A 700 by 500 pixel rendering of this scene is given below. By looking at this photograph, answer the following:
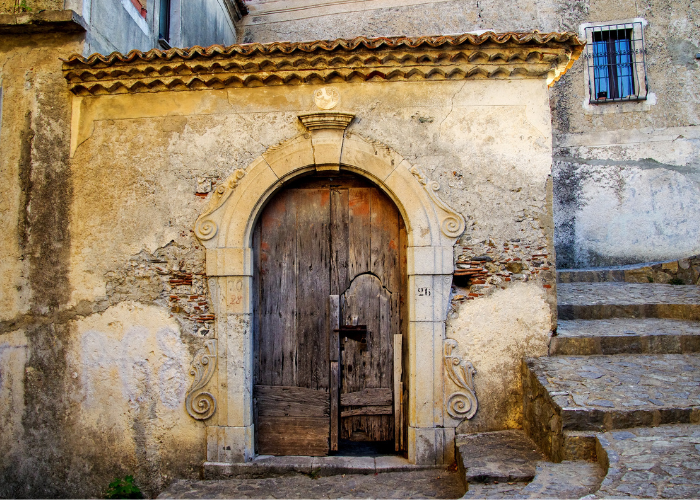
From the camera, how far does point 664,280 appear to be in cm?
716

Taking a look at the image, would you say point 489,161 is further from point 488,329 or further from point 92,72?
point 92,72

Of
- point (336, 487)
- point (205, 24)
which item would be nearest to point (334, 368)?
point (336, 487)

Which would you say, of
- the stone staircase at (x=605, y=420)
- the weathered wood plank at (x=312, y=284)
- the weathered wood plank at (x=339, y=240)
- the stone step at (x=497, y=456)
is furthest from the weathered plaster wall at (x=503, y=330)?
the weathered wood plank at (x=312, y=284)

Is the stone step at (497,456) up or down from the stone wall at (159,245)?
down

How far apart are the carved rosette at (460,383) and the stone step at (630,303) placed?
5.30 feet

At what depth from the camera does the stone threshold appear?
4.41m

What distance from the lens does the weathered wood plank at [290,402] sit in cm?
478

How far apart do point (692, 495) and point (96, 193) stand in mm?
5090

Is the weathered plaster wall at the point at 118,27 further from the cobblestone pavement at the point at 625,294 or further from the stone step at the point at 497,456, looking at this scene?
the cobblestone pavement at the point at 625,294

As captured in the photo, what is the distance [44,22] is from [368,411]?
4.90 m

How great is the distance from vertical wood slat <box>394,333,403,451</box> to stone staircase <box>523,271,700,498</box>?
1.13 m

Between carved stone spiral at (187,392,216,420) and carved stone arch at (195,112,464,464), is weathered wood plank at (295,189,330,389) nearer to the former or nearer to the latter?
carved stone arch at (195,112,464,464)

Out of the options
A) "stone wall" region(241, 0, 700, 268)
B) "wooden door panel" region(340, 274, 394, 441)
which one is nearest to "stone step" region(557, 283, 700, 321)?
"wooden door panel" region(340, 274, 394, 441)

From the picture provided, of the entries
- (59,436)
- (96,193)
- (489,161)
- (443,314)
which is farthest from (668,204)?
(59,436)
